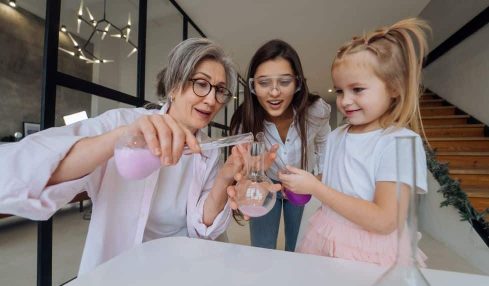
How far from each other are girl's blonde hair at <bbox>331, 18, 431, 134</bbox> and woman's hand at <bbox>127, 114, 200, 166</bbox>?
61cm

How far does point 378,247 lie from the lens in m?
0.80

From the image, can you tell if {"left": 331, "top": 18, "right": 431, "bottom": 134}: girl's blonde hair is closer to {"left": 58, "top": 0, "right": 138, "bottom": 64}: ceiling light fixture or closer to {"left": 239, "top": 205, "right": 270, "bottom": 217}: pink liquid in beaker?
{"left": 239, "top": 205, "right": 270, "bottom": 217}: pink liquid in beaker

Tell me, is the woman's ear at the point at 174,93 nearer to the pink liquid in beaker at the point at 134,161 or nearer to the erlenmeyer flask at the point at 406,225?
the pink liquid in beaker at the point at 134,161

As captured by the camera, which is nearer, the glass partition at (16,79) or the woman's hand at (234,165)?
the woman's hand at (234,165)

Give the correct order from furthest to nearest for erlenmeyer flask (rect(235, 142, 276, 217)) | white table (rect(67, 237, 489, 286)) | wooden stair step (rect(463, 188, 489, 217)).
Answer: wooden stair step (rect(463, 188, 489, 217)) < erlenmeyer flask (rect(235, 142, 276, 217)) < white table (rect(67, 237, 489, 286))

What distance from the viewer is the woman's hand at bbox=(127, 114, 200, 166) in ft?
1.89

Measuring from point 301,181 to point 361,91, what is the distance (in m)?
0.34

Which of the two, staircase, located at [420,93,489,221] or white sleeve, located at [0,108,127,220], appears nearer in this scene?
white sleeve, located at [0,108,127,220]

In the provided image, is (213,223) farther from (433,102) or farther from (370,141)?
(433,102)

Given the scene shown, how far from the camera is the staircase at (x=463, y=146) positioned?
2885mm

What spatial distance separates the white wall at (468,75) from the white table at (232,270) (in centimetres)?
420

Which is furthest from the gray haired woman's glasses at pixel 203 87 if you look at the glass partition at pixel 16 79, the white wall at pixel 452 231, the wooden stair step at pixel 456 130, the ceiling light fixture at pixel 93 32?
the wooden stair step at pixel 456 130

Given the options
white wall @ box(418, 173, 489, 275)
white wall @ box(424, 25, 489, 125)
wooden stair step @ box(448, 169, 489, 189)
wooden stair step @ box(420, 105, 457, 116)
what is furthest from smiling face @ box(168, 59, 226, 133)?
wooden stair step @ box(420, 105, 457, 116)

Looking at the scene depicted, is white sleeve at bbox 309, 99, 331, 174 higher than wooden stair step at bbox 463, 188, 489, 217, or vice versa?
white sleeve at bbox 309, 99, 331, 174
